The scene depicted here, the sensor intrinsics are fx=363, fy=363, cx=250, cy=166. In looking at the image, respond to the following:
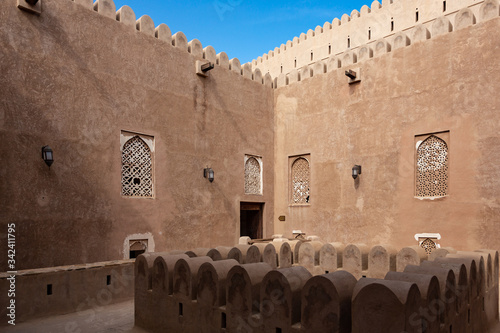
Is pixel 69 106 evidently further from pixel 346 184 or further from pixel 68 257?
pixel 346 184

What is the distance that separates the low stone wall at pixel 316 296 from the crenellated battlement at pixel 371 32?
5.88 m

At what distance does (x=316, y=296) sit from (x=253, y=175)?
841 cm

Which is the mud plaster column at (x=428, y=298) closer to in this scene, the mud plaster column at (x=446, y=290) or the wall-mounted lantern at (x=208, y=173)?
the mud plaster column at (x=446, y=290)

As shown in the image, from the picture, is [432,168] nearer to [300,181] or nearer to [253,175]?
[300,181]

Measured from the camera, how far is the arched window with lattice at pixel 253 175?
11.6 metres

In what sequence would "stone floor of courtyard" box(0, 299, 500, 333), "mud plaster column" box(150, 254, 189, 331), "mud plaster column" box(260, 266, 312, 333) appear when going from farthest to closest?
1. "stone floor of courtyard" box(0, 299, 500, 333)
2. "mud plaster column" box(150, 254, 189, 331)
3. "mud plaster column" box(260, 266, 312, 333)

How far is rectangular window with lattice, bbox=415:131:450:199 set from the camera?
877cm

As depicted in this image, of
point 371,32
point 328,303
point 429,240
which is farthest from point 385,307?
point 371,32

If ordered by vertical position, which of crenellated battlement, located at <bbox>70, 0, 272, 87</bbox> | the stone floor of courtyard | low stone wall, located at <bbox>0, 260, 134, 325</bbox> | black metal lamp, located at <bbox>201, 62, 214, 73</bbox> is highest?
crenellated battlement, located at <bbox>70, 0, 272, 87</bbox>

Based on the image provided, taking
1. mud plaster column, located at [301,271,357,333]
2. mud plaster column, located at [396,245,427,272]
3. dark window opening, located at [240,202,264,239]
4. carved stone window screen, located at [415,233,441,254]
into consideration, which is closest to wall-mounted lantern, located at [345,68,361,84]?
carved stone window screen, located at [415,233,441,254]

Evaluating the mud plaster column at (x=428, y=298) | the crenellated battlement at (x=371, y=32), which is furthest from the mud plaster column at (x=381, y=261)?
the crenellated battlement at (x=371, y=32)

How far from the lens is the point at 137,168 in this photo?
872 cm

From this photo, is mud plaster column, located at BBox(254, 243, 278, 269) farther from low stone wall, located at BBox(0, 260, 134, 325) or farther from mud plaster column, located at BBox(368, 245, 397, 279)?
low stone wall, located at BBox(0, 260, 134, 325)

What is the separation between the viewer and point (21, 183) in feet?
22.0
